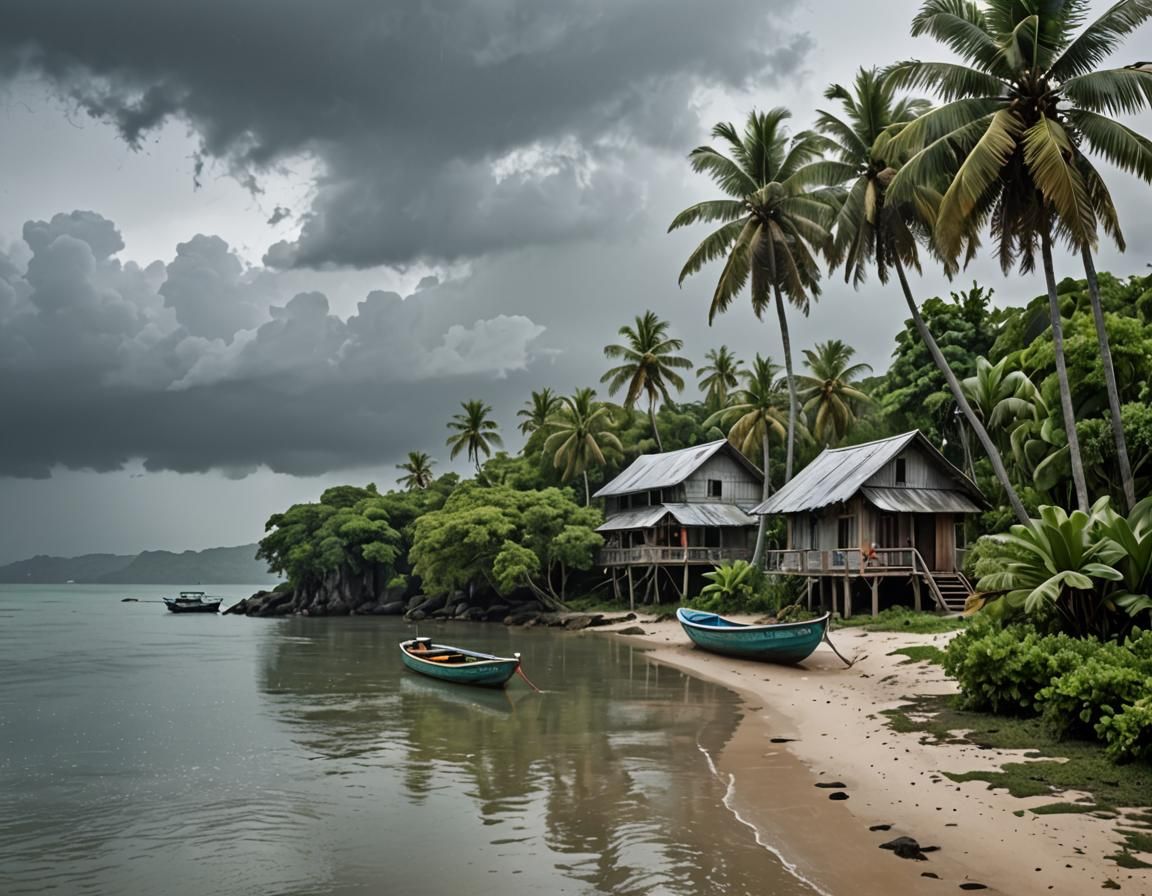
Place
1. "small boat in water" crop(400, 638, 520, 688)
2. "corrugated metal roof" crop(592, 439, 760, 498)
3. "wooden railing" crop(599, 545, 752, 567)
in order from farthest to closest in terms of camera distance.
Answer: "corrugated metal roof" crop(592, 439, 760, 498) < "wooden railing" crop(599, 545, 752, 567) < "small boat in water" crop(400, 638, 520, 688)

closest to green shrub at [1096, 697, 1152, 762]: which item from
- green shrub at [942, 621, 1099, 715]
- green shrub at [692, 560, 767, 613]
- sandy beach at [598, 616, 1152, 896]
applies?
sandy beach at [598, 616, 1152, 896]

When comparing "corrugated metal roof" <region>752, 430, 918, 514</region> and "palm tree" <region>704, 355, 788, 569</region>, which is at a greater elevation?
"palm tree" <region>704, 355, 788, 569</region>

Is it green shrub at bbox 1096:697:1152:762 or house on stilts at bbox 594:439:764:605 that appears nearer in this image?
green shrub at bbox 1096:697:1152:762

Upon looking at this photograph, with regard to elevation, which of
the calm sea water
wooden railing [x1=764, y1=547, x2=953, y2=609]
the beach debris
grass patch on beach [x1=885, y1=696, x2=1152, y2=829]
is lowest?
the calm sea water

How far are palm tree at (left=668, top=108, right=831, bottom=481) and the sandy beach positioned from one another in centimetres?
2170

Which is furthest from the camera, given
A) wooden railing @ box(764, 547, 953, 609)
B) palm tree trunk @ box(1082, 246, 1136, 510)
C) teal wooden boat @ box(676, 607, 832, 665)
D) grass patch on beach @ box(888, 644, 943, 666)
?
wooden railing @ box(764, 547, 953, 609)

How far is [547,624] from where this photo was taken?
49.0m

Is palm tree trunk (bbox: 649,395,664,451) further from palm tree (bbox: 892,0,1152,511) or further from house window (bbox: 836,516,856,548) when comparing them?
palm tree (bbox: 892,0,1152,511)

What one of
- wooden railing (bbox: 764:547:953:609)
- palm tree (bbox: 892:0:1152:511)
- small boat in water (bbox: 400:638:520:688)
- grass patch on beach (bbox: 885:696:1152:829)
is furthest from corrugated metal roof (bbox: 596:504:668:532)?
grass patch on beach (bbox: 885:696:1152:829)

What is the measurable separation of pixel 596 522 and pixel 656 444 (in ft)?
36.7

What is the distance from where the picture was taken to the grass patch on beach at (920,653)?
22.3 metres

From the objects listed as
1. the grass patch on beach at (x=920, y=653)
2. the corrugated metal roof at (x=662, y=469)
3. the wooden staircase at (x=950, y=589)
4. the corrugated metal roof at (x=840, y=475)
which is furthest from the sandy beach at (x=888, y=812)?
the corrugated metal roof at (x=662, y=469)

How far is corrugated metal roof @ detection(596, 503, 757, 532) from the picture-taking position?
47312 mm

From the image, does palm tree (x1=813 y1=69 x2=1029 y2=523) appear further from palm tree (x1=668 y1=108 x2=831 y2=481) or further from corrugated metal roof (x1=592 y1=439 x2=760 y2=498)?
corrugated metal roof (x1=592 y1=439 x2=760 y2=498)
